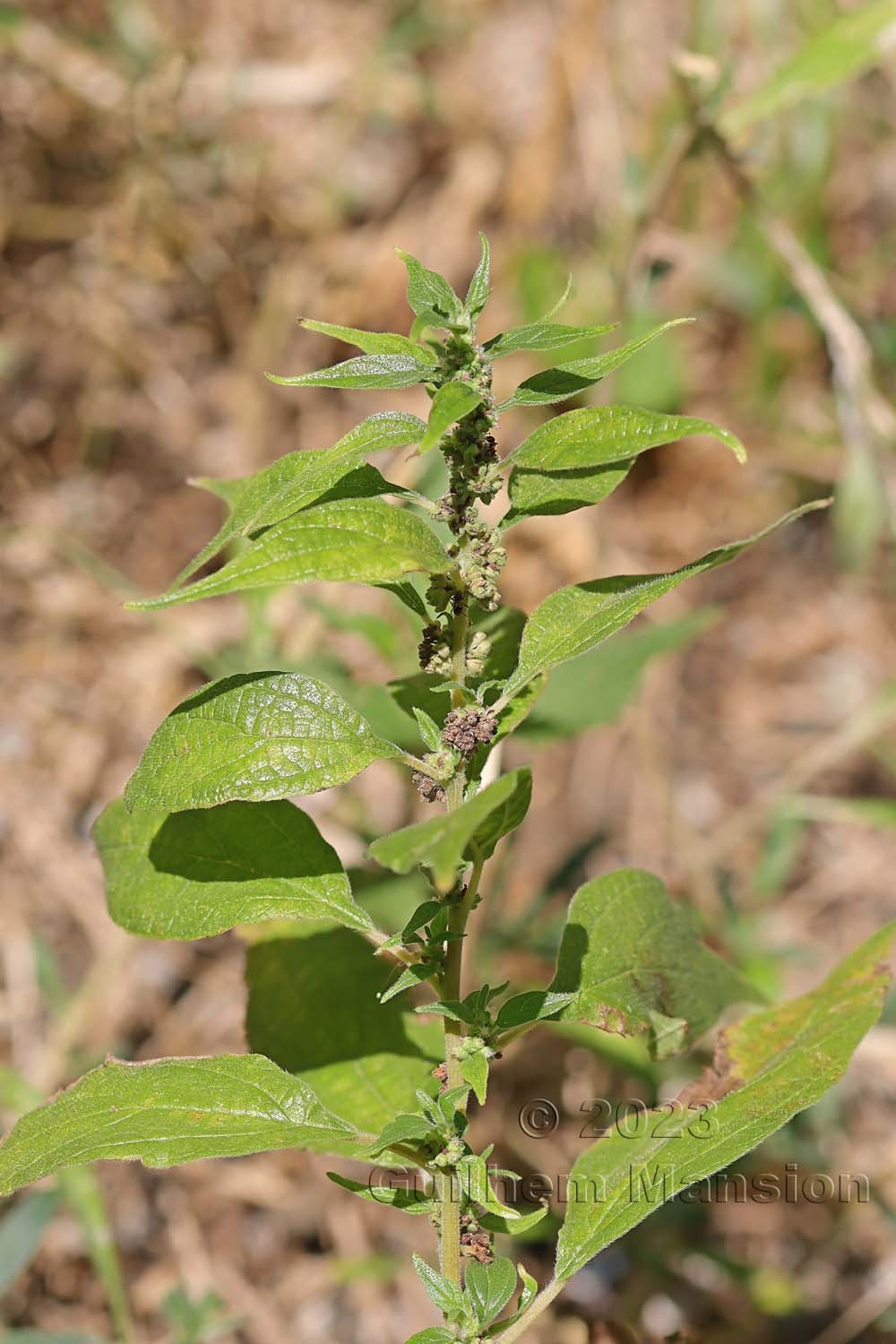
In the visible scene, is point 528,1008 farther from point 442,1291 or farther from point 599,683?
point 599,683

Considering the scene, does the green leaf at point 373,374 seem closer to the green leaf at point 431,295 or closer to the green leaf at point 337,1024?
the green leaf at point 431,295

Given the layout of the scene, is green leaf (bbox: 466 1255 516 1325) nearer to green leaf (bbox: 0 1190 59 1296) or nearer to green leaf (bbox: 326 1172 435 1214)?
green leaf (bbox: 326 1172 435 1214)

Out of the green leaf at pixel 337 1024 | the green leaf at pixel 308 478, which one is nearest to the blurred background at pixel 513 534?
the green leaf at pixel 337 1024

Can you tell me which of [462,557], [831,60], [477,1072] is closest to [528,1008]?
[477,1072]

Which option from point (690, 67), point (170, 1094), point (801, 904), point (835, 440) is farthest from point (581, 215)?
point (170, 1094)

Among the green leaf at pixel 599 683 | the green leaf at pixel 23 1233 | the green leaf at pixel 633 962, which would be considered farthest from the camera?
the green leaf at pixel 599 683

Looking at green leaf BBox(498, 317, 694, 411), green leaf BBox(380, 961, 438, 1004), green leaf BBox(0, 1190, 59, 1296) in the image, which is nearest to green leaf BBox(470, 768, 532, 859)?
green leaf BBox(380, 961, 438, 1004)
